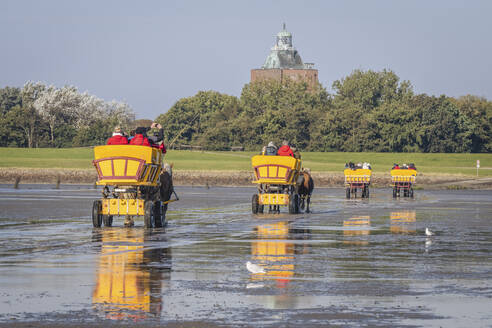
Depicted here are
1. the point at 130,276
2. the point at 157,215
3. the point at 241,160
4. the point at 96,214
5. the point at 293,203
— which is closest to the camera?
the point at 130,276

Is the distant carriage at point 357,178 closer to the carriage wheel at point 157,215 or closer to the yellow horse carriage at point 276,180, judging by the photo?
the yellow horse carriage at point 276,180

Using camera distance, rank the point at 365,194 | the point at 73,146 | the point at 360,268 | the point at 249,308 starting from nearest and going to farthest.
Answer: the point at 249,308 < the point at 360,268 < the point at 365,194 < the point at 73,146

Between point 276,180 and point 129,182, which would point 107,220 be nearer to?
point 129,182

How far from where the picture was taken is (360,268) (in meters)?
15.1

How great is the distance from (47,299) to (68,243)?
751 centimetres

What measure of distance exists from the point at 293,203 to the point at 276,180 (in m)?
0.96

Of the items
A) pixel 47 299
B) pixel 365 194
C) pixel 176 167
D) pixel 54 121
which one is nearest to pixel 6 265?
pixel 47 299

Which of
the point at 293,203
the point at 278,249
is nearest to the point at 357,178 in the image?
the point at 293,203

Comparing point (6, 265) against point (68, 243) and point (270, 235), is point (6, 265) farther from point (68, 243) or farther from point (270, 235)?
point (270, 235)

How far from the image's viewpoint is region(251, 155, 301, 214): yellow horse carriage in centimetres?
2930

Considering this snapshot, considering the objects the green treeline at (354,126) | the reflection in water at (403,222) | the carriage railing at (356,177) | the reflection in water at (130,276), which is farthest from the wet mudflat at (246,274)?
the green treeline at (354,126)

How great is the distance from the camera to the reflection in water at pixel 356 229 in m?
20.1

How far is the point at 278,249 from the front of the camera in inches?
720

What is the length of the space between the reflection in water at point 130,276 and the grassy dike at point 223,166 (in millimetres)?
47458
